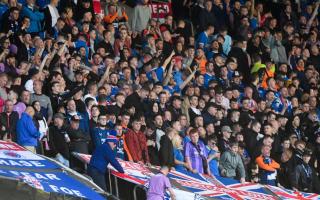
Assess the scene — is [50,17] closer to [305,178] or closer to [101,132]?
[101,132]

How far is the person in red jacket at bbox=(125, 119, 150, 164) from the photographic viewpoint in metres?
19.3

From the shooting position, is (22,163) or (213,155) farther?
(213,155)

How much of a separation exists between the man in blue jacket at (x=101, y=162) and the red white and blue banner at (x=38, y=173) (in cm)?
297

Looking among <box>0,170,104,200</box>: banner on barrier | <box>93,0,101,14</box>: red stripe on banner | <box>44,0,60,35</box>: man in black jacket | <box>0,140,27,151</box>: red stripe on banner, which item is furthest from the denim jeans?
<box>93,0,101,14</box>: red stripe on banner

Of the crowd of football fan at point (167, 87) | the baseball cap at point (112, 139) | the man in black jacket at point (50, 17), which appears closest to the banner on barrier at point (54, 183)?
the baseball cap at point (112, 139)

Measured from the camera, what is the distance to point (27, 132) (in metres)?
17.7

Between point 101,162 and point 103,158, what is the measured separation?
0.09m

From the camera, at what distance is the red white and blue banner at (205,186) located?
1778 cm

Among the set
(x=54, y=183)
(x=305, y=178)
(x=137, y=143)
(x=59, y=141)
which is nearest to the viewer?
(x=54, y=183)

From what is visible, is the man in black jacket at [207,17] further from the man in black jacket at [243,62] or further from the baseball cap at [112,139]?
the baseball cap at [112,139]

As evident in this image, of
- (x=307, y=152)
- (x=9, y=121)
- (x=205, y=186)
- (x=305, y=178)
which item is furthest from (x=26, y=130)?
(x=307, y=152)

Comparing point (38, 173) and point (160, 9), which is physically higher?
point (160, 9)

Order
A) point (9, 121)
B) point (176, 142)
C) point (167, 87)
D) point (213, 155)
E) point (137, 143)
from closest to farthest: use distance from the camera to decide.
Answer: point (9, 121), point (137, 143), point (176, 142), point (213, 155), point (167, 87)

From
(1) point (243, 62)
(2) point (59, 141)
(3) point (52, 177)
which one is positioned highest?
(1) point (243, 62)
